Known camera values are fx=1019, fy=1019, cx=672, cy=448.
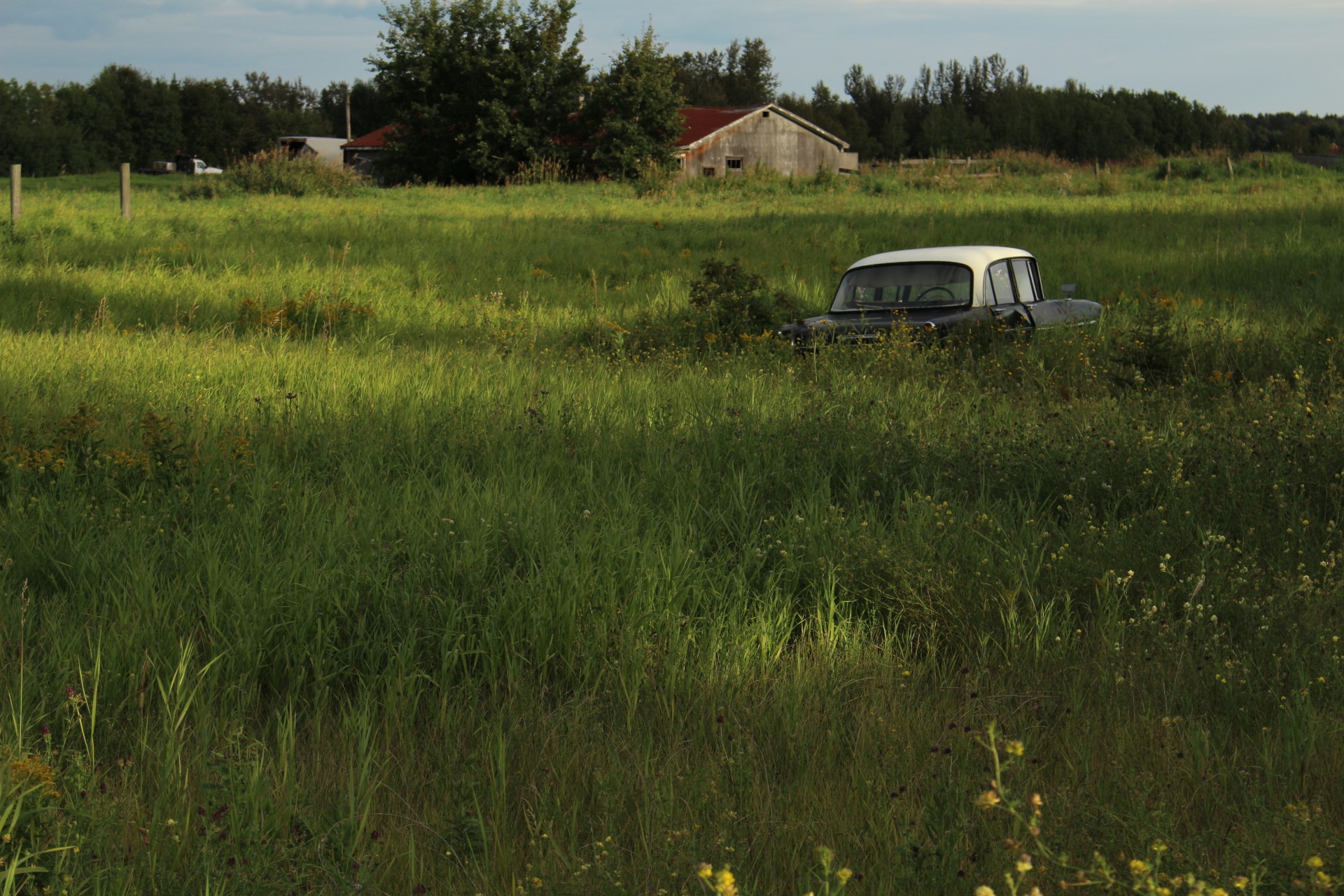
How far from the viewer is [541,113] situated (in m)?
42.2

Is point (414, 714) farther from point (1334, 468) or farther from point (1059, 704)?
point (1334, 468)

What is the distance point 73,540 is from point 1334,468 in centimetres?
553

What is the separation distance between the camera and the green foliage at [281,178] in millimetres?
27188

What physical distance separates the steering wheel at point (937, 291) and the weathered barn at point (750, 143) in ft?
108

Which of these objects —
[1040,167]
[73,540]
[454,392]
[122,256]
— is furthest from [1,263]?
[1040,167]

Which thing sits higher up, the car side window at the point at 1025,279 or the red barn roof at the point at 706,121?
the red barn roof at the point at 706,121

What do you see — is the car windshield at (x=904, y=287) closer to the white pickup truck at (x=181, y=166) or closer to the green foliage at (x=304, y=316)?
the green foliage at (x=304, y=316)

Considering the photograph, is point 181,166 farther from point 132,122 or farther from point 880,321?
point 880,321

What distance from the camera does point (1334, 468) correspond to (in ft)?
15.7

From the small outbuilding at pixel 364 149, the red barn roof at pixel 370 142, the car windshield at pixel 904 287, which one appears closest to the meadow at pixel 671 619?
the car windshield at pixel 904 287

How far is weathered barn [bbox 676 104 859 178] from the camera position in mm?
43438

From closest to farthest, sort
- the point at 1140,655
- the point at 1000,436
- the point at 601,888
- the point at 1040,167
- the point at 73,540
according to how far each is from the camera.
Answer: the point at 601,888 → the point at 1140,655 → the point at 73,540 → the point at 1000,436 → the point at 1040,167

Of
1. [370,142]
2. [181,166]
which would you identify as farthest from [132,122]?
[370,142]

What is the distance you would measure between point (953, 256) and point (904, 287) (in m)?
0.50
